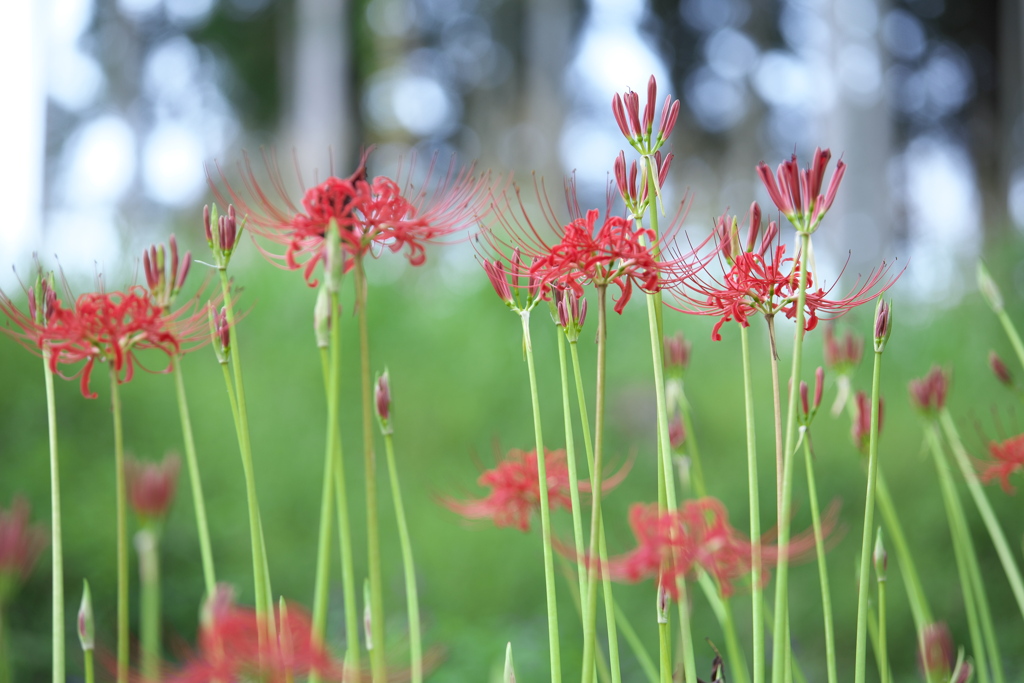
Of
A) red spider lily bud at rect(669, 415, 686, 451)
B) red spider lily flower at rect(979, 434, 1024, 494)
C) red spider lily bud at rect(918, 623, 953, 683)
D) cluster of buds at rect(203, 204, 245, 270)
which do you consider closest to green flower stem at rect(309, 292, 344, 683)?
cluster of buds at rect(203, 204, 245, 270)

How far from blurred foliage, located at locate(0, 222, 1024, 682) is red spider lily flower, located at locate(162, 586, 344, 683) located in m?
1.84

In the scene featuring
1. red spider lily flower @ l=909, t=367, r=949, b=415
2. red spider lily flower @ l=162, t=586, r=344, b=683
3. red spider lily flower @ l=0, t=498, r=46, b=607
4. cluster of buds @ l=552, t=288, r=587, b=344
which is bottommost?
red spider lily flower @ l=162, t=586, r=344, b=683

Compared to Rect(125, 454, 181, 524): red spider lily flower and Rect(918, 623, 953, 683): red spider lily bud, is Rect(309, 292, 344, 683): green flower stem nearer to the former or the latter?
Rect(125, 454, 181, 524): red spider lily flower

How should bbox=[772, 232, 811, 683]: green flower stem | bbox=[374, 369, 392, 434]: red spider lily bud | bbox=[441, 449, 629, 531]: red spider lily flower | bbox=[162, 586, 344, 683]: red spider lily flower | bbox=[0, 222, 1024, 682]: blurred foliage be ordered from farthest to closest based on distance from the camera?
bbox=[0, 222, 1024, 682]: blurred foliage < bbox=[441, 449, 629, 531]: red spider lily flower < bbox=[374, 369, 392, 434]: red spider lily bud < bbox=[772, 232, 811, 683]: green flower stem < bbox=[162, 586, 344, 683]: red spider lily flower

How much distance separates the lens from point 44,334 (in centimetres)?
92

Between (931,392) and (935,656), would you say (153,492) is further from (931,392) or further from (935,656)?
(931,392)

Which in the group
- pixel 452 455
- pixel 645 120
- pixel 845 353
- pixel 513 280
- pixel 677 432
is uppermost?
pixel 645 120

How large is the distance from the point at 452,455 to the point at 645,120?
281 cm

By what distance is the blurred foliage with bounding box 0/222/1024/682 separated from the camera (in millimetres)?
2949

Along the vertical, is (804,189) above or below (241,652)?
above

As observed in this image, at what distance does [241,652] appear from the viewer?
69cm

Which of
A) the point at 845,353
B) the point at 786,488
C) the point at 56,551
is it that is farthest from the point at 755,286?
the point at 56,551

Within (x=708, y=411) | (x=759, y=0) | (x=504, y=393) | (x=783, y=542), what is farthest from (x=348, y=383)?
(x=759, y=0)

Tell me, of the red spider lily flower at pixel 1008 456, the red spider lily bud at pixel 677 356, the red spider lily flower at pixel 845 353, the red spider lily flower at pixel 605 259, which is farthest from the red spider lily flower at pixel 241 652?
the red spider lily flower at pixel 1008 456
